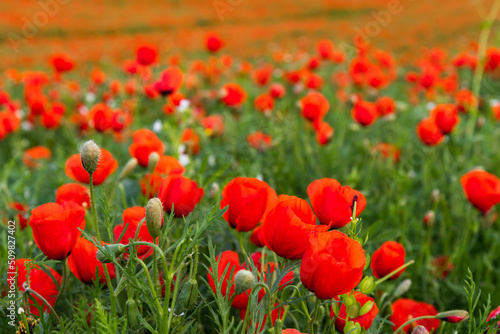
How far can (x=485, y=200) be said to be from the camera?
1.33 meters

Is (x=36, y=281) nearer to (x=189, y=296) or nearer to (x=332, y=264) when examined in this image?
(x=189, y=296)

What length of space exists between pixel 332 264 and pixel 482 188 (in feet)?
2.80

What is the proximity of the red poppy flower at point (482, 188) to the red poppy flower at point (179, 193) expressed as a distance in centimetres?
87

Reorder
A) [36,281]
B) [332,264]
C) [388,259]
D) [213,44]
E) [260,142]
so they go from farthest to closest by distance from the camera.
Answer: [213,44]
[260,142]
[388,259]
[36,281]
[332,264]

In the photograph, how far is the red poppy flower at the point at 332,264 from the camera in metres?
0.69

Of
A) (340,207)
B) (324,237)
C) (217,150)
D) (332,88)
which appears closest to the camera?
(324,237)

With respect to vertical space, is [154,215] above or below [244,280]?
above

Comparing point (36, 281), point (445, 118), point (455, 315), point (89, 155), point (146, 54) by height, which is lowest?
point (455, 315)

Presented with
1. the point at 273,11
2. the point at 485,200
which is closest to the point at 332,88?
the point at 485,200

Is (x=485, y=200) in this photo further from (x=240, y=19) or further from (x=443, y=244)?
(x=240, y=19)

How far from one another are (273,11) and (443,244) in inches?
677

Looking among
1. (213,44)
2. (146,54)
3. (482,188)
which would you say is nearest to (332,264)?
(482,188)

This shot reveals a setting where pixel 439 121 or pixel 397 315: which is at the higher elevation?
pixel 439 121

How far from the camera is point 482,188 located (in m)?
1.32
